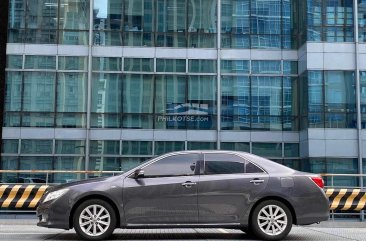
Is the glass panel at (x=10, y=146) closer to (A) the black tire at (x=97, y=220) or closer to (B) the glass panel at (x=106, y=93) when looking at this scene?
(B) the glass panel at (x=106, y=93)

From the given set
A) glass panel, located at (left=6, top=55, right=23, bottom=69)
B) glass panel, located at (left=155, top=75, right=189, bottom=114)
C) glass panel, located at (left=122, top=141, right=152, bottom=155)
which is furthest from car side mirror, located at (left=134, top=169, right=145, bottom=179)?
glass panel, located at (left=6, top=55, right=23, bottom=69)

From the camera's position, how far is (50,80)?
25891 mm

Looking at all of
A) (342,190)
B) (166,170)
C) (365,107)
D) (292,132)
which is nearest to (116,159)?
(292,132)

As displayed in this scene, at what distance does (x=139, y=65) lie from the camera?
26.1 meters

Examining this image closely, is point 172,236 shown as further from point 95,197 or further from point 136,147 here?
point 136,147

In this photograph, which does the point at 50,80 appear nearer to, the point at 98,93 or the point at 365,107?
the point at 98,93

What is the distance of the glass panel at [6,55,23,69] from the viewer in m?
25.8

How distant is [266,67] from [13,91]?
11.7 m

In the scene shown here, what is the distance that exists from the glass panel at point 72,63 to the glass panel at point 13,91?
194 cm

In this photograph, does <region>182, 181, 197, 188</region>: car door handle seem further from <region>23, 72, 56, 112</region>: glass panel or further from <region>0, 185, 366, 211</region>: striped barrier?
<region>23, 72, 56, 112</region>: glass panel

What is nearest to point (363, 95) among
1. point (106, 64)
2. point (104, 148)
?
point (106, 64)

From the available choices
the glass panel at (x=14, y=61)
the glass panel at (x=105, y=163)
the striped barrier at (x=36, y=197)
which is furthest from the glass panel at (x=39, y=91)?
the striped barrier at (x=36, y=197)

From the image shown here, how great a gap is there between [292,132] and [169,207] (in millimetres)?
17502

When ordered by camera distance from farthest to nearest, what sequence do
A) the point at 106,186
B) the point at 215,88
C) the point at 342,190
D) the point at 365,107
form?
the point at 215,88 < the point at 365,107 < the point at 342,190 < the point at 106,186
